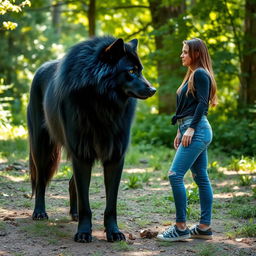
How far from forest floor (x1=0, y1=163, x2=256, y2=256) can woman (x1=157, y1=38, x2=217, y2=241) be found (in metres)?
0.16

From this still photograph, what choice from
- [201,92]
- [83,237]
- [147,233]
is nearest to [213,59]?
[201,92]

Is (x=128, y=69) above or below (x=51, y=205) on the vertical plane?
above

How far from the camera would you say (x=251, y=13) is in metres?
11.3

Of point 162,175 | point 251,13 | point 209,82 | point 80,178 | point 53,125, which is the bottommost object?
point 162,175

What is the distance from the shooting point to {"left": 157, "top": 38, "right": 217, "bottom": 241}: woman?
4547 mm

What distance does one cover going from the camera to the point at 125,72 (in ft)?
15.0

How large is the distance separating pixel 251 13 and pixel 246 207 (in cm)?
676

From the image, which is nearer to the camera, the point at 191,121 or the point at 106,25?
the point at 191,121

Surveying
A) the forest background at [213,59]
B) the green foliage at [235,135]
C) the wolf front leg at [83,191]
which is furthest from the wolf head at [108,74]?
the green foliage at [235,135]

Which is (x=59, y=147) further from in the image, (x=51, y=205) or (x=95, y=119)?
(x=95, y=119)

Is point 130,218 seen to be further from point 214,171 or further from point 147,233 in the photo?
point 214,171

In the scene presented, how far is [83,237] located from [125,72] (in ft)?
5.63

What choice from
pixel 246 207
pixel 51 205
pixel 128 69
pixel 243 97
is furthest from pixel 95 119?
pixel 243 97

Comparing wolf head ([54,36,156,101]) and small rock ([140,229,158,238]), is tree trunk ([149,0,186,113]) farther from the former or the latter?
small rock ([140,229,158,238])
